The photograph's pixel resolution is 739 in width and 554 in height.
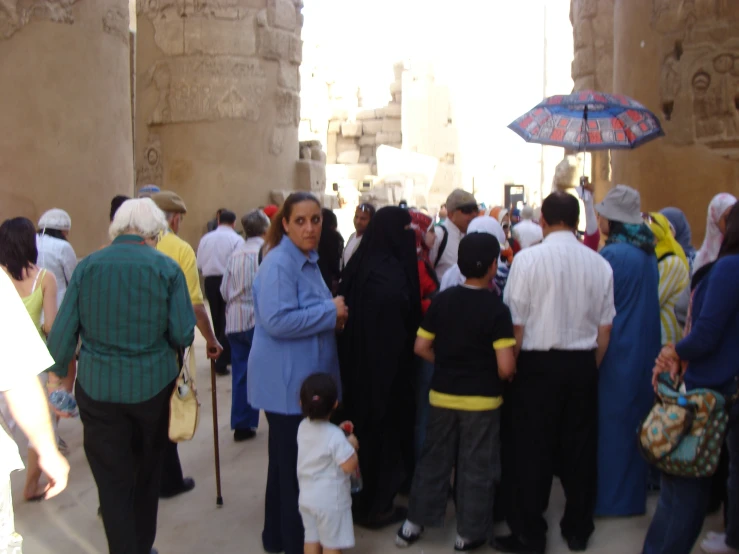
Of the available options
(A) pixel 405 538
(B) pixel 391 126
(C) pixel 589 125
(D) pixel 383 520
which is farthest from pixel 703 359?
(B) pixel 391 126

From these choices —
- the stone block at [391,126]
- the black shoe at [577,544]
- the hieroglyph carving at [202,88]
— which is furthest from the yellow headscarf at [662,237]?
the stone block at [391,126]

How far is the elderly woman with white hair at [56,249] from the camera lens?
195 inches

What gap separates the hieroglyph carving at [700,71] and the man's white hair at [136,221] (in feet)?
14.8

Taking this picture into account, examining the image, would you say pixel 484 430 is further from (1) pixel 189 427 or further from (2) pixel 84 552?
(2) pixel 84 552

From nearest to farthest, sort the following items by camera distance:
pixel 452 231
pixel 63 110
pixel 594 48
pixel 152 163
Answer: pixel 452 231 < pixel 63 110 < pixel 152 163 < pixel 594 48

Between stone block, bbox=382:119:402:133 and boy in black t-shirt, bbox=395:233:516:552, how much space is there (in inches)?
1132

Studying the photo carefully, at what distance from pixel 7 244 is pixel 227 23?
7.80 metres

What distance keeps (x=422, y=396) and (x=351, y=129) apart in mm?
28260

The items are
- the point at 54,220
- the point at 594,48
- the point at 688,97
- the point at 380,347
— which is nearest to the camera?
→ the point at 380,347

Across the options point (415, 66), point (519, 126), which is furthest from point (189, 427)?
point (415, 66)

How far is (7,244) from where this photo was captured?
13.2 ft

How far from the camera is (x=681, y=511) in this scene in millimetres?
3156

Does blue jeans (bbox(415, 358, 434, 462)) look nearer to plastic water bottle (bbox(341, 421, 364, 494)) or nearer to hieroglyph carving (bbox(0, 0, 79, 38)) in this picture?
plastic water bottle (bbox(341, 421, 364, 494))

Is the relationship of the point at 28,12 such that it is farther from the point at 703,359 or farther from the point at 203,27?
the point at 703,359
